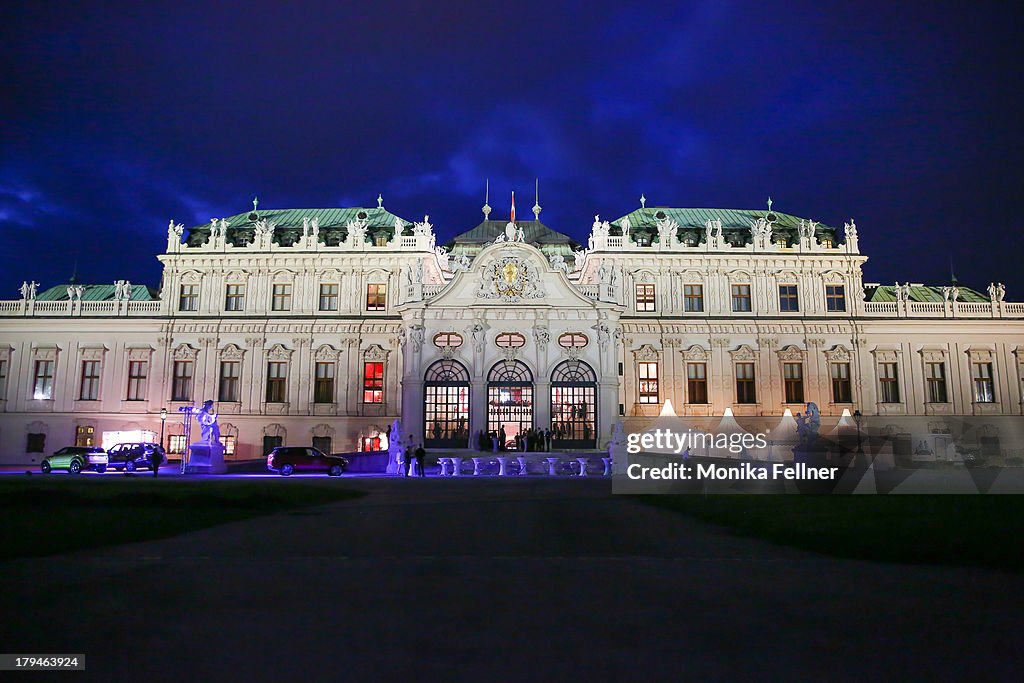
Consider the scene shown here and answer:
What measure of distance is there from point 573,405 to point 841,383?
2128 centimetres

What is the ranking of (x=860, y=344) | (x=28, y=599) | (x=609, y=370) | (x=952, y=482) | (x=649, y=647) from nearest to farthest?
(x=649, y=647)
(x=28, y=599)
(x=952, y=482)
(x=609, y=370)
(x=860, y=344)

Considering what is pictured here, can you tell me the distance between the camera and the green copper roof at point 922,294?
195 feet

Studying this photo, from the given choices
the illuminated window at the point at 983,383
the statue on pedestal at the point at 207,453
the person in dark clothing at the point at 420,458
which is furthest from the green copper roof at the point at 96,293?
the illuminated window at the point at 983,383

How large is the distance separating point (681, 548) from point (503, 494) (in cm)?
1266

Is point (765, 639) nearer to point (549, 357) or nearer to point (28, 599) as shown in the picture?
point (28, 599)

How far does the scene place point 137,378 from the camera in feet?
182

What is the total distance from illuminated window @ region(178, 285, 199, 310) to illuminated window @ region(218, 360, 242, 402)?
17.6 feet

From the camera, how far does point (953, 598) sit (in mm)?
8984

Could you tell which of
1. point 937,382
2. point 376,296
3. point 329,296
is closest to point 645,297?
point 376,296

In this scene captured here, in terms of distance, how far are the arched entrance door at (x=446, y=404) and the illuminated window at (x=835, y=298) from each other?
2831cm

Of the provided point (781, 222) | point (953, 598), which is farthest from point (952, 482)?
point (781, 222)

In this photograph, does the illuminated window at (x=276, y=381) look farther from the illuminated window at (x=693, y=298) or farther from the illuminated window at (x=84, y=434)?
the illuminated window at (x=693, y=298)

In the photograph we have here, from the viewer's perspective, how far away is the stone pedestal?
39.8 metres

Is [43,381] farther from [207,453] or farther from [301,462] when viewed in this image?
[301,462]
